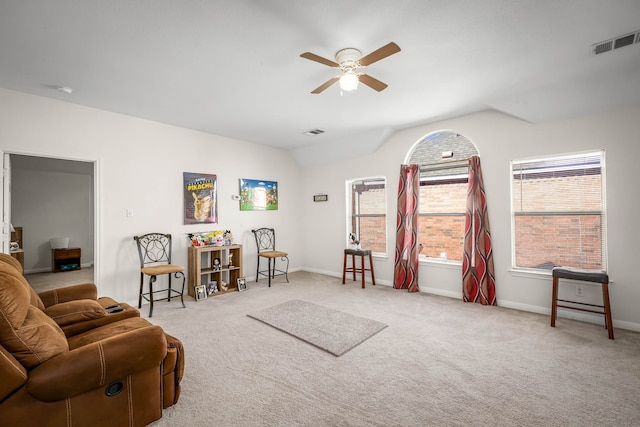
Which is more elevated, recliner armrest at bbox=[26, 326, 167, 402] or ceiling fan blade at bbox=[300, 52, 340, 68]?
ceiling fan blade at bbox=[300, 52, 340, 68]

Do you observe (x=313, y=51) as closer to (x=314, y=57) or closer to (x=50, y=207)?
(x=314, y=57)

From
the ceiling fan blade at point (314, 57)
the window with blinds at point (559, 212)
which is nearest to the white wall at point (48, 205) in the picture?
the ceiling fan blade at point (314, 57)

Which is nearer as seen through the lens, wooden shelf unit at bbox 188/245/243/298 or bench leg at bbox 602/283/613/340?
bench leg at bbox 602/283/613/340

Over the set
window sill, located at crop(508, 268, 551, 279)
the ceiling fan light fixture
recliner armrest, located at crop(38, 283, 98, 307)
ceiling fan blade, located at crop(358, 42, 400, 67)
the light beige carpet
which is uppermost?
ceiling fan blade, located at crop(358, 42, 400, 67)

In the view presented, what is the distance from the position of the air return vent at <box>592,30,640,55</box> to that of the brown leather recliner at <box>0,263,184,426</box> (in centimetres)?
408

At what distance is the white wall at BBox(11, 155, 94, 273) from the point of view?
638 cm

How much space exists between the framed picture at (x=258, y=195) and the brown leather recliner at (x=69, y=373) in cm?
382

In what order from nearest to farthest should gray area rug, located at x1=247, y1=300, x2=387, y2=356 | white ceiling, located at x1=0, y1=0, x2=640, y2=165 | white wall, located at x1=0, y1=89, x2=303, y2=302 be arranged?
white ceiling, located at x1=0, y1=0, x2=640, y2=165
gray area rug, located at x1=247, y1=300, x2=387, y2=356
white wall, located at x1=0, y1=89, x2=303, y2=302

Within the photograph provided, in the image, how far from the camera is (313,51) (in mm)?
2574

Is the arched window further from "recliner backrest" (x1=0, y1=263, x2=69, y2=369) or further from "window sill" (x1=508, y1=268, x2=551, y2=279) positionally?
"recliner backrest" (x1=0, y1=263, x2=69, y2=369)

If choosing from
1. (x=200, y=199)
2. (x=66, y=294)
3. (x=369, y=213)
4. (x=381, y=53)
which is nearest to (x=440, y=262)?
(x=369, y=213)

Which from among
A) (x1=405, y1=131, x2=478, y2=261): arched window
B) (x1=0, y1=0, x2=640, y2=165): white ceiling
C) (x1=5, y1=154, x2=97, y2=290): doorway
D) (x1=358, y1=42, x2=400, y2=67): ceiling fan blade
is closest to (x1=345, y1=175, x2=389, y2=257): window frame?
(x1=405, y1=131, x2=478, y2=261): arched window

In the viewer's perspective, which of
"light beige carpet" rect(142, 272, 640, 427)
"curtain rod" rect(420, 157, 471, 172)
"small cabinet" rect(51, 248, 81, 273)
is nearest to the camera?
"light beige carpet" rect(142, 272, 640, 427)

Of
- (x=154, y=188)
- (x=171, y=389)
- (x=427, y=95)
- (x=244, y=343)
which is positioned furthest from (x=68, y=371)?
(x=427, y=95)
